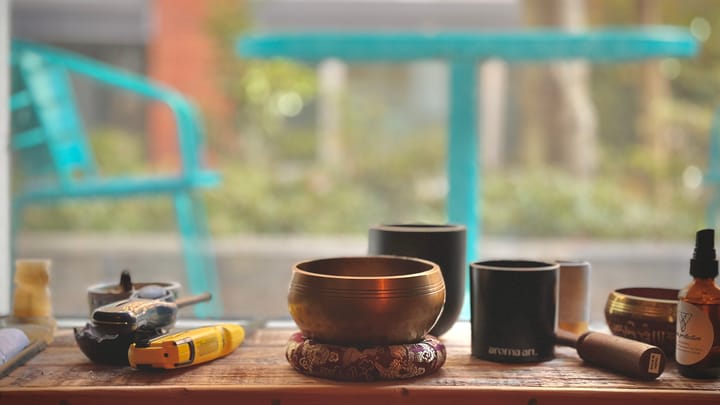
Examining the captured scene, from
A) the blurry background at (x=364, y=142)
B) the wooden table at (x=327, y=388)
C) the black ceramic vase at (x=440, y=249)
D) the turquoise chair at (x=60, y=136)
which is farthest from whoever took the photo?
the blurry background at (x=364, y=142)

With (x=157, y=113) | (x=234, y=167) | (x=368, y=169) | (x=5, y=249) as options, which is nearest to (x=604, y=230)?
(x=368, y=169)

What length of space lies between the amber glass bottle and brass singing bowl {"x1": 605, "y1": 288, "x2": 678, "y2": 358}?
0.19ft

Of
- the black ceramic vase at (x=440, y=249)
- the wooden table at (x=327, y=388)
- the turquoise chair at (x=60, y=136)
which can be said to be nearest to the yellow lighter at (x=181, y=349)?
the wooden table at (x=327, y=388)

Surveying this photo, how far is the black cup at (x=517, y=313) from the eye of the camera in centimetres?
85

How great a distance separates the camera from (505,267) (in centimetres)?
92

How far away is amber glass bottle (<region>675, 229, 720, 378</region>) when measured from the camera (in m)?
0.79

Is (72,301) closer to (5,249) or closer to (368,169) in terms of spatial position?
(368,169)

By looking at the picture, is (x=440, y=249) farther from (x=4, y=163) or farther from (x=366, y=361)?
(x=4, y=163)

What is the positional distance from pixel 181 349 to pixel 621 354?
461 millimetres

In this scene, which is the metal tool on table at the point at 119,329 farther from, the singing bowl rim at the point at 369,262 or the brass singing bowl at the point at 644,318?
the brass singing bowl at the point at 644,318

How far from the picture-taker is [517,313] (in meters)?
0.85

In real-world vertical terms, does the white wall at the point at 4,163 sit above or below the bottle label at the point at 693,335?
above

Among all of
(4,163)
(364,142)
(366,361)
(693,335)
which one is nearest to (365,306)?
(366,361)

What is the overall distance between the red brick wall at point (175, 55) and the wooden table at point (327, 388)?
5.07 m
